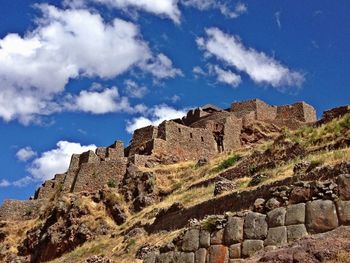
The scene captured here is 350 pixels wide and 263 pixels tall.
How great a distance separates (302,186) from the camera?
10.3m

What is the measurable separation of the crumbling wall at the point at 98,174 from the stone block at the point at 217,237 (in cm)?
2312

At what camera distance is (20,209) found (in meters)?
38.6

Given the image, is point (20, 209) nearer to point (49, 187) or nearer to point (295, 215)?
point (49, 187)

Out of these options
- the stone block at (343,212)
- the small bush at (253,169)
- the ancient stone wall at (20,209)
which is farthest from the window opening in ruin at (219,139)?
the stone block at (343,212)

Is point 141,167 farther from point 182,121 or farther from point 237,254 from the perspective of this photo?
point 237,254

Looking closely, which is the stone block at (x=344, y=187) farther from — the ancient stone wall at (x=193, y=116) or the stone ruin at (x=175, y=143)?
the ancient stone wall at (x=193, y=116)

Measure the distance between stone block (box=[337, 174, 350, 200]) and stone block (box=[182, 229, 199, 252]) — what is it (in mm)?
3133

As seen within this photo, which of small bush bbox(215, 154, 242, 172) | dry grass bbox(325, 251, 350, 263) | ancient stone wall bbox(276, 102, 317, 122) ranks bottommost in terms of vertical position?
dry grass bbox(325, 251, 350, 263)

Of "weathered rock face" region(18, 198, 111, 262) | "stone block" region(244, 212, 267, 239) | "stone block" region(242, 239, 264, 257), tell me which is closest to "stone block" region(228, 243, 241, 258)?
"stone block" region(242, 239, 264, 257)

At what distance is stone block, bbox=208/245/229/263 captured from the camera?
34.7 feet

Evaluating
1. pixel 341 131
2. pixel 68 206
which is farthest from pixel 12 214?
pixel 341 131

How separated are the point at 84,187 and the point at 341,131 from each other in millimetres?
17379

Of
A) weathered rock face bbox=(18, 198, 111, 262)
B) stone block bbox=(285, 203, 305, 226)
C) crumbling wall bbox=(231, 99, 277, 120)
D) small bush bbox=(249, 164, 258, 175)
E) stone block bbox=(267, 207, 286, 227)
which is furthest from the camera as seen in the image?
crumbling wall bbox=(231, 99, 277, 120)

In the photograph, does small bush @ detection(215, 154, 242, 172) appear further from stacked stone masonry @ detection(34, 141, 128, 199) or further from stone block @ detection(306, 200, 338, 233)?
stone block @ detection(306, 200, 338, 233)
